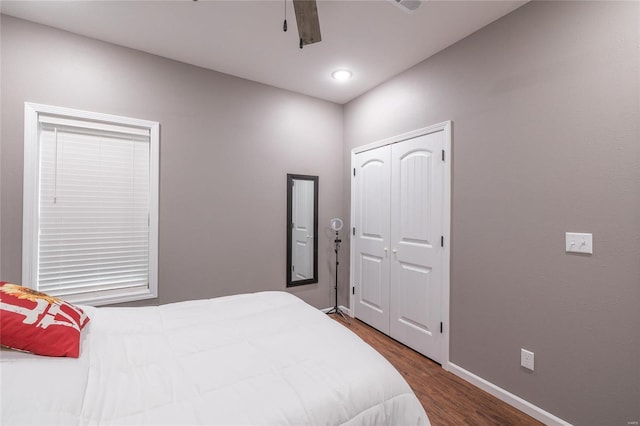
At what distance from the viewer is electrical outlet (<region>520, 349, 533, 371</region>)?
1885 mm

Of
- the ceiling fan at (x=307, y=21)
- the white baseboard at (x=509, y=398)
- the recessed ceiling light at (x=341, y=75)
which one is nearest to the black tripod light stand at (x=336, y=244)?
the white baseboard at (x=509, y=398)

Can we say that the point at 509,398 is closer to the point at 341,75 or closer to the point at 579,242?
the point at 579,242

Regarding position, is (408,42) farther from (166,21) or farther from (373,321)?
(373,321)

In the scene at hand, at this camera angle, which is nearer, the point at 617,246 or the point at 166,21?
the point at 617,246

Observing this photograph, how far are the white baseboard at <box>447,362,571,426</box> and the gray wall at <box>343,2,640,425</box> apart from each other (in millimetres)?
45

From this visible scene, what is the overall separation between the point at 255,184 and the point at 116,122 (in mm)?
1348

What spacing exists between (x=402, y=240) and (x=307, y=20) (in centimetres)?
211

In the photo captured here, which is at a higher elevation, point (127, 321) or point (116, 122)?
point (116, 122)

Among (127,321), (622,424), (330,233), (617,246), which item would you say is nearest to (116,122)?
(127,321)

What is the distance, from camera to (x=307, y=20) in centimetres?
162

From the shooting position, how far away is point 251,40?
2.37m

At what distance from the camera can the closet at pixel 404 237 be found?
250 cm

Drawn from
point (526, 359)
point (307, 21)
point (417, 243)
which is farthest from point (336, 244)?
point (307, 21)

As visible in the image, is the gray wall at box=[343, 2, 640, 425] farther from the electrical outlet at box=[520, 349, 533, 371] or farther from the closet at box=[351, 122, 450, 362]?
the closet at box=[351, 122, 450, 362]
